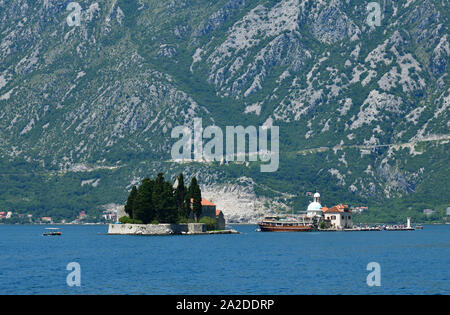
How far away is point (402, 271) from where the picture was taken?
13062cm

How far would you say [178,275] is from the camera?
4872 inches

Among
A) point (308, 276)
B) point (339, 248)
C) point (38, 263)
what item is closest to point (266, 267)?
point (308, 276)

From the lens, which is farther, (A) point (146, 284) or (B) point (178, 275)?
(B) point (178, 275)

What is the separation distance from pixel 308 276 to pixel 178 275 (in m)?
18.4

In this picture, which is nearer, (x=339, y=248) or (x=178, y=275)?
(x=178, y=275)

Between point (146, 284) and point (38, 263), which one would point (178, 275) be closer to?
point (146, 284)

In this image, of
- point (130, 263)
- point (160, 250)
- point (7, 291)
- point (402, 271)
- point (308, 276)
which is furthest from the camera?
point (160, 250)
